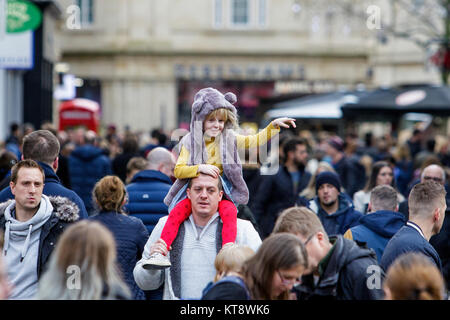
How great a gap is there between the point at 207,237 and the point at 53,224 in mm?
1152

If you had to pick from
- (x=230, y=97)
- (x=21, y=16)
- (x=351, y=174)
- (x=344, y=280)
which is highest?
(x=21, y=16)

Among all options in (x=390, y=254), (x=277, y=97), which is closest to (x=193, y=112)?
(x=390, y=254)

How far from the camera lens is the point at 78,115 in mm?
31094

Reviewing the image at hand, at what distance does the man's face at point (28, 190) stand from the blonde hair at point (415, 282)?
290cm

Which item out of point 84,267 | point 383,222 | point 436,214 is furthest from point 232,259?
point 383,222

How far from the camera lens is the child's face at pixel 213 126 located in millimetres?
5863

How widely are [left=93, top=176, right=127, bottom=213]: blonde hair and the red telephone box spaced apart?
79.4 ft

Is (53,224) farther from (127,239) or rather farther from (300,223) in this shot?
(300,223)

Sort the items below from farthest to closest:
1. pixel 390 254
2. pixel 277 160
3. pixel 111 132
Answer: pixel 111 132 < pixel 277 160 < pixel 390 254

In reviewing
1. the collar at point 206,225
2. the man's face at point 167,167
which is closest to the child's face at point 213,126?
the collar at point 206,225

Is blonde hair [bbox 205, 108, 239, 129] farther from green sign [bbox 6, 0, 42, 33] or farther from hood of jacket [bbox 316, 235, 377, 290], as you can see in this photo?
green sign [bbox 6, 0, 42, 33]
